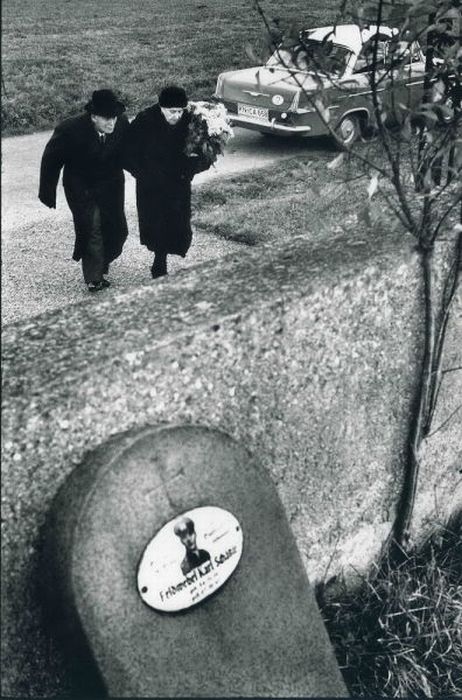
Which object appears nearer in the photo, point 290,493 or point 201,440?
point 201,440

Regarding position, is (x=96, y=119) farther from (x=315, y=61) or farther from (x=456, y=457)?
(x=456, y=457)

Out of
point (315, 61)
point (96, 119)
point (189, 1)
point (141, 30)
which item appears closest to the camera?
point (315, 61)

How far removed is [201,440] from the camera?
246 centimetres

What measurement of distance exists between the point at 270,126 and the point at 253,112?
353 mm

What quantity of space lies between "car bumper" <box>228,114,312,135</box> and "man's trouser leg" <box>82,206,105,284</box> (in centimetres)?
449

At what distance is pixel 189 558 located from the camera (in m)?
2.45

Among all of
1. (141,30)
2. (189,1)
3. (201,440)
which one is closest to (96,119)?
(201,440)

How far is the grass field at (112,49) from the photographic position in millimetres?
13352

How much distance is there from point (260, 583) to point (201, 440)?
20.0 inches

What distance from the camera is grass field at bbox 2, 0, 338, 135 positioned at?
13.4 m

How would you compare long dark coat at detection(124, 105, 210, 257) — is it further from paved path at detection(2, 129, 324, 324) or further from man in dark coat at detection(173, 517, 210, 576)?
man in dark coat at detection(173, 517, 210, 576)

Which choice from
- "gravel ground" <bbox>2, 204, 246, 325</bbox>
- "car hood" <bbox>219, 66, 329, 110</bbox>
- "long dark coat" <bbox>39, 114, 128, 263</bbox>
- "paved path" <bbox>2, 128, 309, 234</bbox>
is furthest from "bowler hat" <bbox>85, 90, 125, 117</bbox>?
"car hood" <bbox>219, 66, 329, 110</bbox>

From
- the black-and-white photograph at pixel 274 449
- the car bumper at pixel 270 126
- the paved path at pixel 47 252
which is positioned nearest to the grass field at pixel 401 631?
the black-and-white photograph at pixel 274 449

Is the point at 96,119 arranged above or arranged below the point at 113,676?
above
